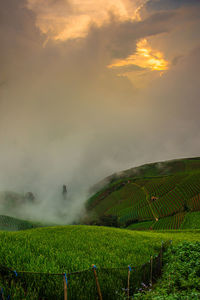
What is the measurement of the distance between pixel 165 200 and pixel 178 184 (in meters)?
24.8

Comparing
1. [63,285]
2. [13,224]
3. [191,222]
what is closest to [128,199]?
[191,222]

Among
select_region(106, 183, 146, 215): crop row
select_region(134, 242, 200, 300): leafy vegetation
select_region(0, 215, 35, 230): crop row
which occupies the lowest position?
select_region(134, 242, 200, 300): leafy vegetation

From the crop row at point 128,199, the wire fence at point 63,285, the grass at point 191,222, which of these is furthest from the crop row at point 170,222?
the wire fence at point 63,285

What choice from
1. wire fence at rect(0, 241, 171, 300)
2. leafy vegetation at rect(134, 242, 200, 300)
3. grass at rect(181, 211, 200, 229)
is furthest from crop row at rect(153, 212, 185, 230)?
wire fence at rect(0, 241, 171, 300)

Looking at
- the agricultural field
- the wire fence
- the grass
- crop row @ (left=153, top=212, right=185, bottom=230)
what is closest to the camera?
the wire fence

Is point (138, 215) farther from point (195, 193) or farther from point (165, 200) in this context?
point (195, 193)

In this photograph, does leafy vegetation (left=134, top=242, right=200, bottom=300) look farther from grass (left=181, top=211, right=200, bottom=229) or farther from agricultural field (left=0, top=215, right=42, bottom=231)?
agricultural field (left=0, top=215, right=42, bottom=231)

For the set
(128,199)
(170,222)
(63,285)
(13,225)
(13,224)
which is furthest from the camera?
(13,224)

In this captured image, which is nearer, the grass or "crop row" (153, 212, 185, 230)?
the grass

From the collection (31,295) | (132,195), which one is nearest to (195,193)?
(132,195)

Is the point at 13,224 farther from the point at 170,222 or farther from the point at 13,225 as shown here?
the point at 170,222

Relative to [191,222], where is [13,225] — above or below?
above

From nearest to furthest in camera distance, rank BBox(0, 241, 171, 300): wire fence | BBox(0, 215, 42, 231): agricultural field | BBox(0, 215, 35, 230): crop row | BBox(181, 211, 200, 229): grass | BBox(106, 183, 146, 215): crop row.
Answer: BBox(0, 241, 171, 300): wire fence, BBox(181, 211, 200, 229): grass, BBox(106, 183, 146, 215): crop row, BBox(0, 215, 42, 231): agricultural field, BBox(0, 215, 35, 230): crop row

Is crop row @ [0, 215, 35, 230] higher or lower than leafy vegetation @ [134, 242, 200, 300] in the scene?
higher
